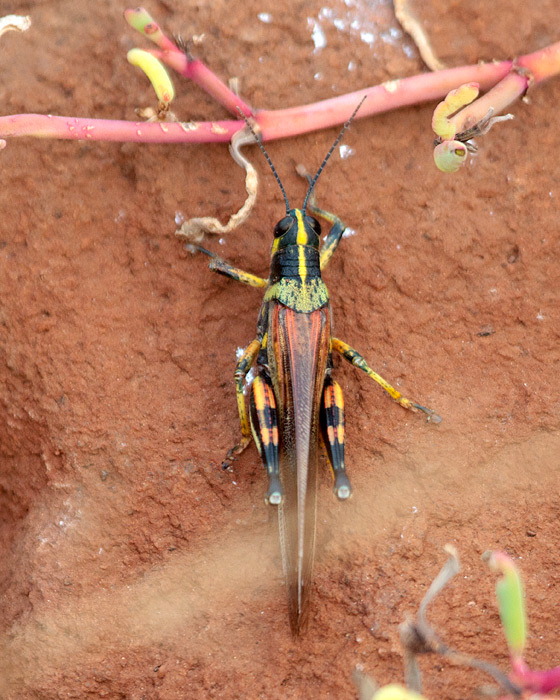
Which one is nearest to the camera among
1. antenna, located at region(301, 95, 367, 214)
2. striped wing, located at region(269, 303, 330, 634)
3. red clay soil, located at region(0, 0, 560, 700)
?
striped wing, located at region(269, 303, 330, 634)

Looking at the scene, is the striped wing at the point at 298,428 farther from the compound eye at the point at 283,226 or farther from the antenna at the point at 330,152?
the antenna at the point at 330,152

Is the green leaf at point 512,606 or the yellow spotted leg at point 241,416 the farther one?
the yellow spotted leg at point 241,416

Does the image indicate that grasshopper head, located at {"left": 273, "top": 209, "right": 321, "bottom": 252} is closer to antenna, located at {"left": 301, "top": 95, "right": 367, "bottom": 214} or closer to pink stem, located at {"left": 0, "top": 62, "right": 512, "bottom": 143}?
antenna, located at {"left": 301, "top": 95, "right": 367, "bottom": 214}

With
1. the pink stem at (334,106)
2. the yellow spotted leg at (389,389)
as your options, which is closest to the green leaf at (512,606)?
the yellow spotted leg at (389,389)

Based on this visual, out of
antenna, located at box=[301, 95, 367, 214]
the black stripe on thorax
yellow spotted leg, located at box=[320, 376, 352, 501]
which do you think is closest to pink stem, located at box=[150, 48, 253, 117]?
antenna, located at box=[301, 95, 367, 214]

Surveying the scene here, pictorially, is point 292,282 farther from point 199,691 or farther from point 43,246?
point 199,691

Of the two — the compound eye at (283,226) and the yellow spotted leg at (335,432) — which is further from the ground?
the compound eye at (283,226)

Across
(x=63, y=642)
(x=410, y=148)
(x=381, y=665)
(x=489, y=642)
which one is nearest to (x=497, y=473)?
(x=489, y=642)

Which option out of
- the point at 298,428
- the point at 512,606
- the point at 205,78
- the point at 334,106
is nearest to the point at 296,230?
the point at 334,106
